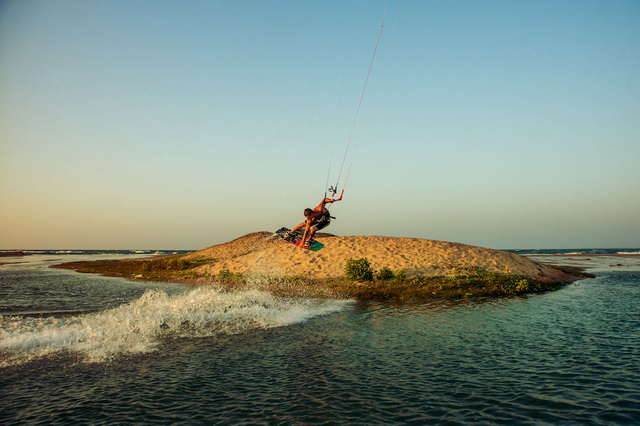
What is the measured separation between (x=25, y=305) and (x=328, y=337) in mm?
20882

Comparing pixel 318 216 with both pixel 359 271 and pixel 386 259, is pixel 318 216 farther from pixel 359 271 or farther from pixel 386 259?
pixel 386 259

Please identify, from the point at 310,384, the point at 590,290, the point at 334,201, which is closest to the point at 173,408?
the point at 310,384

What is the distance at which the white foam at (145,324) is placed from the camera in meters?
14.1

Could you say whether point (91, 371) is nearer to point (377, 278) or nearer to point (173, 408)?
point (173, 408)

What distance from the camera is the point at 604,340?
14.3 meters

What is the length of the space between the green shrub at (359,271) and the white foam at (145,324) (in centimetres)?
581

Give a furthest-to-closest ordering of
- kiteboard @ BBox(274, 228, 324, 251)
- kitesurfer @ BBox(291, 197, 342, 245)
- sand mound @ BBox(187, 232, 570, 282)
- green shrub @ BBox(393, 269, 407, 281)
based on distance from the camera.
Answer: sand mound @ BBox(187, 232, 570, 282) < green shrub @ BBox(393, 269, 407, 281) < kiteboard @ BBox(274, 228, 324, 251) < kitesurfer @ BBox(291, 197, 342, 245)

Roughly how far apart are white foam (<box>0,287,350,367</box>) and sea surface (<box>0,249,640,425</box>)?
10 centimetres

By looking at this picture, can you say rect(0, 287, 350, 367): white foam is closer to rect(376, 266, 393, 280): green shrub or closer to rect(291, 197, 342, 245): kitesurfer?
rect(291, 197, 342, 245): kitesurfer

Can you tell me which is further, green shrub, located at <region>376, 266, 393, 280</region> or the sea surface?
green shrub, located at <region>376, 266, 393, 280</region>

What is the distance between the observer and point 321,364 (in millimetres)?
12023

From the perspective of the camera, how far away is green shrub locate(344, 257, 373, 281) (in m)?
29.7

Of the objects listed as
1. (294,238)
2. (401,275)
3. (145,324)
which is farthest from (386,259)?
(145,324)

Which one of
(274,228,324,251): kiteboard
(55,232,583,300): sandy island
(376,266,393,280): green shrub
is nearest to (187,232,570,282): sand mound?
(55,232,583,300): sandy island
